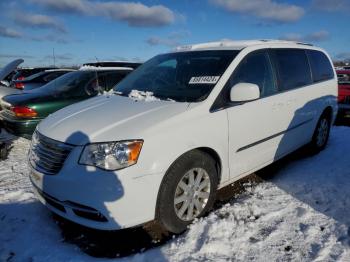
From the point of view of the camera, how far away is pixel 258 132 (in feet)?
12.4

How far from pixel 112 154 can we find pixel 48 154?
722 mm

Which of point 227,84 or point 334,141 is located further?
point 334,141

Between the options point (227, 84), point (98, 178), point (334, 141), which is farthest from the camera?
point (334, 141)

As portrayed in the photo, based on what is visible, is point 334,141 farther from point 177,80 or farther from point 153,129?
point 153,129

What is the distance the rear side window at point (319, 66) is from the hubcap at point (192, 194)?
2919 mm

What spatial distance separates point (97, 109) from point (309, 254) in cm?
245

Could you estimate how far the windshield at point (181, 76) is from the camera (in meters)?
3.41

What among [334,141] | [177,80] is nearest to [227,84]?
[177,80]

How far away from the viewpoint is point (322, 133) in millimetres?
5512

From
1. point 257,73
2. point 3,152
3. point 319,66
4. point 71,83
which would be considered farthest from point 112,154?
point 71,83

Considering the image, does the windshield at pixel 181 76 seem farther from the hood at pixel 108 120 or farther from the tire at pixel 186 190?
the tire at pixel 186 190

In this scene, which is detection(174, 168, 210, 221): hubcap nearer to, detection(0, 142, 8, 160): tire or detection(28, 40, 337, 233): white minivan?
detection(28, 40, 337, 233): white minivan

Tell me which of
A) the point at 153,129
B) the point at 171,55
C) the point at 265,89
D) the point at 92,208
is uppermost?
the point at 171,55

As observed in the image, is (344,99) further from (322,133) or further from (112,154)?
(112,154)
